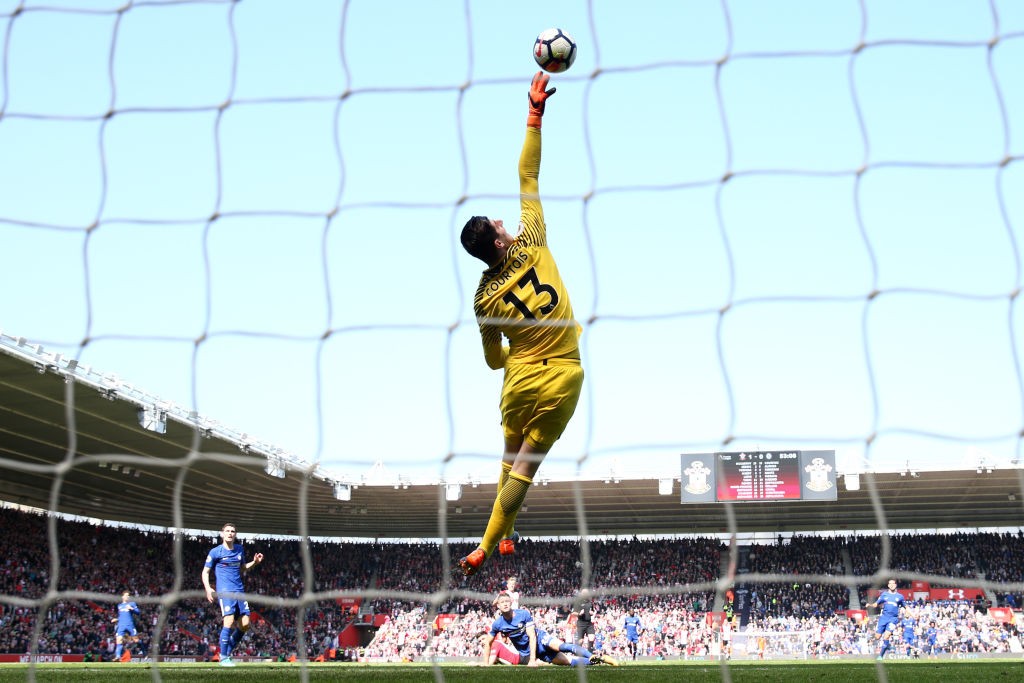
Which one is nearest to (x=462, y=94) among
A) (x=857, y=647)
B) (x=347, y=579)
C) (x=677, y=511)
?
(x=857, y=647)

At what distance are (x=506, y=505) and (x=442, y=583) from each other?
21.1m

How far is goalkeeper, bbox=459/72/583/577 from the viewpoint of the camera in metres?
5.00

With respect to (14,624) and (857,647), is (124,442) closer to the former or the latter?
(14,624)

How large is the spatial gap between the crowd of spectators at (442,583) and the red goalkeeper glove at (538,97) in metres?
20.1

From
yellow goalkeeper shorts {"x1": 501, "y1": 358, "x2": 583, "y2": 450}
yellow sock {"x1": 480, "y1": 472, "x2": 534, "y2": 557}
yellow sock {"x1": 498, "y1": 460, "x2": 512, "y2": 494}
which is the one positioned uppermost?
yellow goalkeeper shorts {"x1": 501, "y1": 358, "x2": 583, "y2": 450}

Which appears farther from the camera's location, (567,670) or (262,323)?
(567,670)

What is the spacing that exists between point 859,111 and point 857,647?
2402 centimetres

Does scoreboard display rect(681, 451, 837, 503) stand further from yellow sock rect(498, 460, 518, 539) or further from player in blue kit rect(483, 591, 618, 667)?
yellow sock rect(498, 460, 518, 539)

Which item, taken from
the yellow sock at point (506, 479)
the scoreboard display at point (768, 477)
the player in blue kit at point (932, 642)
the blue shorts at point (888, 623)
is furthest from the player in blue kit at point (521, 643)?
the player in blue kit at point (932, 642)

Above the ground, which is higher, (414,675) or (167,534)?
(167,534)

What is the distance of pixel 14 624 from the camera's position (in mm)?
25531

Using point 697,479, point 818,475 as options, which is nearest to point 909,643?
point 818,475

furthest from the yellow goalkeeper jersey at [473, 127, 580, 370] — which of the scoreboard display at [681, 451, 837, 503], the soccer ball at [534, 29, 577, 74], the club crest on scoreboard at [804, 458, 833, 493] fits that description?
the club crest on scoreboard at [804, 458, 833, 493]

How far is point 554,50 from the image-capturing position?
543 centimetres
